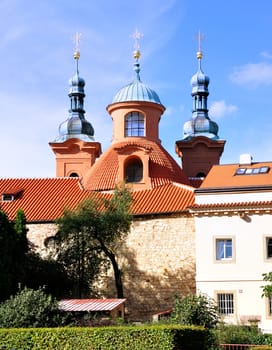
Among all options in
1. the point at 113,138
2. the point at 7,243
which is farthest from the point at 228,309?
the point at 113,138

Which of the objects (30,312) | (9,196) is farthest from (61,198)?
(30,312)

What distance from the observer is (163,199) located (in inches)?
1465

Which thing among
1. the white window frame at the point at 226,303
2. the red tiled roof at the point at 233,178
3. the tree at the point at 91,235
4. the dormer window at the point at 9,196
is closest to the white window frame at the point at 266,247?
the white window frame at the point at 226,303

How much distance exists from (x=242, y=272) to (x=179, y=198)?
611cm

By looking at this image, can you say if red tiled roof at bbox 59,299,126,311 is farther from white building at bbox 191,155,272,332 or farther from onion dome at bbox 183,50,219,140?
onion dome at bbox 183,50,219,140

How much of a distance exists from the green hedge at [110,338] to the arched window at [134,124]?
65.6 feet

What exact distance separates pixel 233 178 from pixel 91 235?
715 cm

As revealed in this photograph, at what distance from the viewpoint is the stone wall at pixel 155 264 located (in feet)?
116

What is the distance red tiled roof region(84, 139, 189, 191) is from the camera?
39.7 meters

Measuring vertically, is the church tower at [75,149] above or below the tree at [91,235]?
above

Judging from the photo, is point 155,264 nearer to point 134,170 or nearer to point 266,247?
point 266,247

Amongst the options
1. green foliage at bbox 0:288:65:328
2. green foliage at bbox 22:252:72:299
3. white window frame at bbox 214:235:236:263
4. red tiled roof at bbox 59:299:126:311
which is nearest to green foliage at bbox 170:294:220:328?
red tiled roof at bbox 59:299:126:311

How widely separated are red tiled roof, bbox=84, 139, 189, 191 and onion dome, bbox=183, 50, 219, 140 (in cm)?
983

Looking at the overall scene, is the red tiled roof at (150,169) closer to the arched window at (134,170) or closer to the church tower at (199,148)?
the arched window at (134,170)
